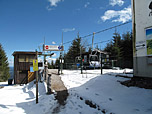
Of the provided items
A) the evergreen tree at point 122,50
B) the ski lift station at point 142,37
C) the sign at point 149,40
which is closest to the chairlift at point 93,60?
the evergreen tree at point 122,50

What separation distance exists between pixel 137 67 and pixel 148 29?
211 centimetres

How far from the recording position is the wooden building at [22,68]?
18.1 meters

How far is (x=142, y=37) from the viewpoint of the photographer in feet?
17.9

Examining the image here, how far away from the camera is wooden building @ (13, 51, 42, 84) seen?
18.1 metres

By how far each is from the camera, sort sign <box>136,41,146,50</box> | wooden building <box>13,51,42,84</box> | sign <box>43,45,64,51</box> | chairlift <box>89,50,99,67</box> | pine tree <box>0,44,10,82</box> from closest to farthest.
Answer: sign <box>136,41,146,50</box>, sign <box>43,45,64,51</box>, wooden building <box>13,51,42,84</box>, chairlift <box>89,50,99,67</box>, pine tree <box>0,44,10,82</box>

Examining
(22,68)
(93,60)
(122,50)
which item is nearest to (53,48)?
(22,68)

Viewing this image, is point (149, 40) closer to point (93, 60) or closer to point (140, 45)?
point (140, 45)

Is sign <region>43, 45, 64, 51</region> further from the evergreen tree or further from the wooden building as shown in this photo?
the evergreen tree

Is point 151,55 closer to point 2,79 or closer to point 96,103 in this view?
point 96,103

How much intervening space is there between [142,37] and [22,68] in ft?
62.7

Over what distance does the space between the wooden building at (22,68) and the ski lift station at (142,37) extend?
1732 cm

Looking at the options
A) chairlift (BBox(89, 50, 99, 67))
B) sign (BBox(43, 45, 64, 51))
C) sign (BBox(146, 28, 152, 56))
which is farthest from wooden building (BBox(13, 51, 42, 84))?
sign (BBox(146, 28, 152, 56))

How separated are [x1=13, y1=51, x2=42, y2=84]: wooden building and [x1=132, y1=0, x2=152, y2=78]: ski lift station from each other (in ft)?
56.8

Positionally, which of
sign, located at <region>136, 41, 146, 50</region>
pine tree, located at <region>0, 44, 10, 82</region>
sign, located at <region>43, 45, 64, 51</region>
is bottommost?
pine tree, located at <region>0, 44, 10, 82</region>
